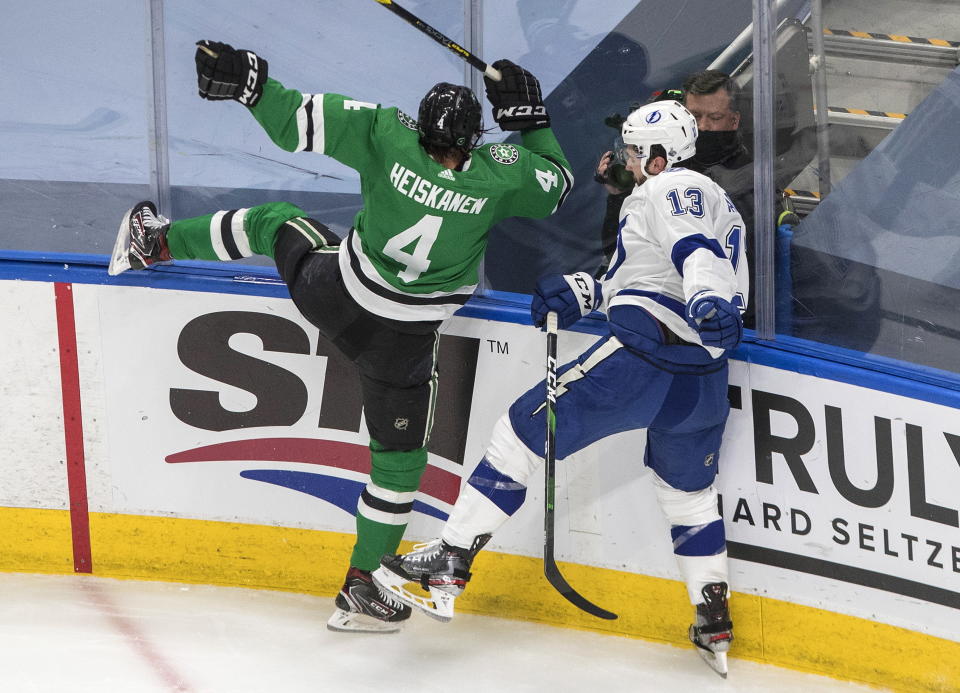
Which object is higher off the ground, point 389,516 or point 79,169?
point 79,169

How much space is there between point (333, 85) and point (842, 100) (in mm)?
1352

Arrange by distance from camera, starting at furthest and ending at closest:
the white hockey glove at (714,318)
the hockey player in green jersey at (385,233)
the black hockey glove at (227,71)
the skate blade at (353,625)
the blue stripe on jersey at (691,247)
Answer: the skate blade at (353,625) < the hockey player in green jersey at (385,233) < the black hockey glove at (227,71) < the blue stripe on jersey at (691,247) < the white hockey glove at (714,318)

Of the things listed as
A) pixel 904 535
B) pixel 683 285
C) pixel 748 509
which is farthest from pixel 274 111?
pixel 904 535

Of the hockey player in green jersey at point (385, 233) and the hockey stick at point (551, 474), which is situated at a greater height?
the hockey player in green jersey at point (385, 233)

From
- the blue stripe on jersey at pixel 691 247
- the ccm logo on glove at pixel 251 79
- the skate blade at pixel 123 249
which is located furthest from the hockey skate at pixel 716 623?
the skate blade at pixel 123 249

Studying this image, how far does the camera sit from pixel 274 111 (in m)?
2.67

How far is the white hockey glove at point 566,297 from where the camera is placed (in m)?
2.78

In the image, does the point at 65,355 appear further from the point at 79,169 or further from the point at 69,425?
the point at 79,169

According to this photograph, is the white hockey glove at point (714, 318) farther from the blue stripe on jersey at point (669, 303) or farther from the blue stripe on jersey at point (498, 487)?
the blue stripe on jersey at point (498, 487)

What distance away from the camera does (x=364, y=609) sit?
306 cm

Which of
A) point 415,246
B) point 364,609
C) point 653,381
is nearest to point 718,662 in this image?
point 653,381

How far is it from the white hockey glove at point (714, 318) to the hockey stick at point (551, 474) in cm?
42

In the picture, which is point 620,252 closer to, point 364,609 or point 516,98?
point 516,98

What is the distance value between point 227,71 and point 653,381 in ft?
3.96
